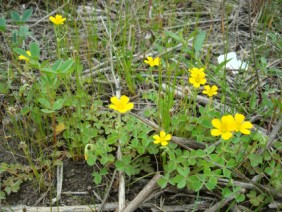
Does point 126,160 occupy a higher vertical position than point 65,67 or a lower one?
lower

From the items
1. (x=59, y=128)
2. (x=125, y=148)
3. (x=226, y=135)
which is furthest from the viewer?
(x=59, y=128)

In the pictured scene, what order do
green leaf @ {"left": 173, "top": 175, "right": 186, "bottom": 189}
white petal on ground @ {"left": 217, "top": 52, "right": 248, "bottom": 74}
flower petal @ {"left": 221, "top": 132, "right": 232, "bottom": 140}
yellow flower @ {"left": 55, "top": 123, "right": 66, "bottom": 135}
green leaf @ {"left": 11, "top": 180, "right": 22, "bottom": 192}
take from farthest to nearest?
white petal on ground @ {"left": 217, "top": 52, "right": 248, "bottom": 74}, yellow flower @ {"left": 55, "top": 123, "right": 66, "bottom": 135}, green leaf @ {"left": 11, "top": 180, "right": 22, "bottom": 192}, green leaf @ {"left": 173, "top": 175, "right": 186, "bottom": 189}, flower petal @ {"left": 221, "top": 132, "right": 232, "bottom": 140}

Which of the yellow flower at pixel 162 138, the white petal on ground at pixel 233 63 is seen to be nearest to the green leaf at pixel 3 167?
the yellow flower at pixel 162 138

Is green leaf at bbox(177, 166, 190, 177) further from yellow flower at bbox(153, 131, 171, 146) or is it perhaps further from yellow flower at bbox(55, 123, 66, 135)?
yellow flower at bbox(55, 123, 66, 135)

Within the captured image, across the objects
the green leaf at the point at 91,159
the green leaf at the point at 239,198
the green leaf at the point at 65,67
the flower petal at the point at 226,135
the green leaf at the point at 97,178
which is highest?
the green leaf at the point at 65,67

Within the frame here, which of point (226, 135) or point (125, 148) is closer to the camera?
point (226, 135)

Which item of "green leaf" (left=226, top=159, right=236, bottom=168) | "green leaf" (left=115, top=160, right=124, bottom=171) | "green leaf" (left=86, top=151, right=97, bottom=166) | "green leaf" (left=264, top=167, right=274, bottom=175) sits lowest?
"green leaf" (left=115, top=160, right=124, bottom=171)

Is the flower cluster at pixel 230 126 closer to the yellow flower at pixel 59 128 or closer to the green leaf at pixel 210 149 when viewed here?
the green leaf at pixel 210 149

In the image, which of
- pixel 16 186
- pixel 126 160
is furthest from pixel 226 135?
pixel 16 186

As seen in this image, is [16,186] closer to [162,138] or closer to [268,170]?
[162,138]

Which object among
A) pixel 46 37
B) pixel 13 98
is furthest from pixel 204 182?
pixel 46 37

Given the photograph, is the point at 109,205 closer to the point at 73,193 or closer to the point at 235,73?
the point at 73,193

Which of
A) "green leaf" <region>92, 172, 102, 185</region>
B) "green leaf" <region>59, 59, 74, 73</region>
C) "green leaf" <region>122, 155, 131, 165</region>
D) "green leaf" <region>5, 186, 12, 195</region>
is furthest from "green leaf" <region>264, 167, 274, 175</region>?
"green leaf" <region>5, 186, 12, 195</region>
